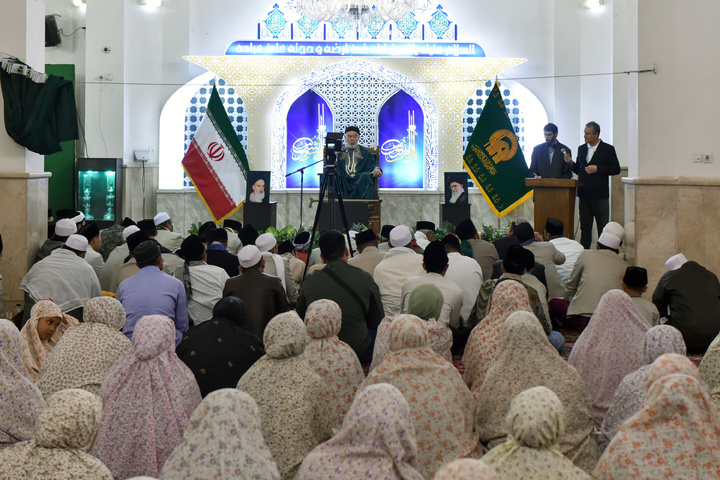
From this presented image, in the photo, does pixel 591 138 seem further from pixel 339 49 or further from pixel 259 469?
pixel 259 469

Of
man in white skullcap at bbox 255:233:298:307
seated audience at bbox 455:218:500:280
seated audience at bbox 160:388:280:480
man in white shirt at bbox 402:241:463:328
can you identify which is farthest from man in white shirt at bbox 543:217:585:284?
seated audience at bbox 160:388:280:480

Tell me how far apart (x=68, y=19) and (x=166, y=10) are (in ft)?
3.54

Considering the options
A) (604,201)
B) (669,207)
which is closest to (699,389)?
(669,207)

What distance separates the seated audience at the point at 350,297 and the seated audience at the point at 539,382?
52.1 inches

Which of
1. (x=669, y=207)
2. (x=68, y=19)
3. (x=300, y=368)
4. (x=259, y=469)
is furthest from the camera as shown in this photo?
(x=68, y=19)

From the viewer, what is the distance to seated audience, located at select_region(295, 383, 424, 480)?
2156 mm

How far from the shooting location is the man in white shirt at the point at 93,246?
6.16 meters

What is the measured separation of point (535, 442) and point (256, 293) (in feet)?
8.76

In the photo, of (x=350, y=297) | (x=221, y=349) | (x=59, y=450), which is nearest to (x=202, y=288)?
(x=350, y=297)

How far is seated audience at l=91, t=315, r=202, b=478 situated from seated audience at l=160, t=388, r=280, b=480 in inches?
31.8

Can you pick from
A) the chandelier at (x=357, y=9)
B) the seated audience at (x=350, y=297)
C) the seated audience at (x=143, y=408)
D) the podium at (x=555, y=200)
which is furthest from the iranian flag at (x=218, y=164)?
the seated audience at (x=143, y=408)

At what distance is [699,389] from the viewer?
2277 mm

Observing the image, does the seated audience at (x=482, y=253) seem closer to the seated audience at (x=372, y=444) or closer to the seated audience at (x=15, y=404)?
the seated audience at (x=15, y=404)

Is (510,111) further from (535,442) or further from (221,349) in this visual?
(535,442)
